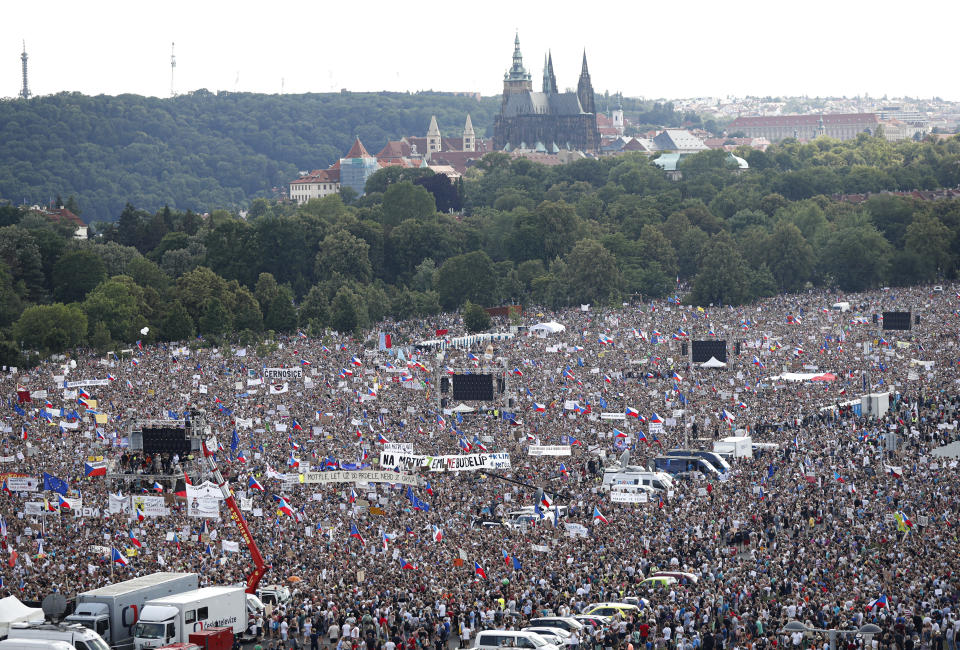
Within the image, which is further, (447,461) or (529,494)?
(447,461)

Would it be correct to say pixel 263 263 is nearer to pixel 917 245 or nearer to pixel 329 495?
pixel 917 245

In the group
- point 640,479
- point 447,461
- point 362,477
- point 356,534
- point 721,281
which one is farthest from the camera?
point 721,281

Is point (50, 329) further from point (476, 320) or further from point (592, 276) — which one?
point (592, 276)

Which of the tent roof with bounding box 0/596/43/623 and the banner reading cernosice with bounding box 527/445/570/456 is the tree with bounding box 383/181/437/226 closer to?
the banner reading cernosice with bounding box 527/445/570/456

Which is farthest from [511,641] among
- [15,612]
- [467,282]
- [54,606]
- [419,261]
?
[419,261]

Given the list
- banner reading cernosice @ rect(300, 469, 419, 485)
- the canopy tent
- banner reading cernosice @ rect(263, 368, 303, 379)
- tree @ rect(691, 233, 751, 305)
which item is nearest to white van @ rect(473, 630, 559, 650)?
banner reading cernosice @ rect(300, 469, 419, 485)
